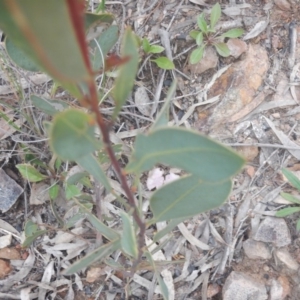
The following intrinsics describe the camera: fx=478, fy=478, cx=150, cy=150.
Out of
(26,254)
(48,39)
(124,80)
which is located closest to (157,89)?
(26,254)

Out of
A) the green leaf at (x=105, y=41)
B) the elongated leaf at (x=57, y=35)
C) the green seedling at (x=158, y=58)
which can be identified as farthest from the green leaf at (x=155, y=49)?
the elongated leaf at (x=57, y=35)

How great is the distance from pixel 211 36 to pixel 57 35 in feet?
5.22

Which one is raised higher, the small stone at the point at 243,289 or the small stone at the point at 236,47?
the small stone at the point at 236,47

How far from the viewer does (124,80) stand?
0.81 metres

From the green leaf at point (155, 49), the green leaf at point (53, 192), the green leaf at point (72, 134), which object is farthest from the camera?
the green leaf at point (155, 49)

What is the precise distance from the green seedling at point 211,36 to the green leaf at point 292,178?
0.55 meters

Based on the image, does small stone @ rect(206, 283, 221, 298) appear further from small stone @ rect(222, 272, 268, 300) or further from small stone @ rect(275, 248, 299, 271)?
small stone @ rect(275, 248, 299, 271)

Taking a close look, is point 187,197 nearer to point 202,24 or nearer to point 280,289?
point 280,289

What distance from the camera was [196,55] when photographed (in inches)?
78.3

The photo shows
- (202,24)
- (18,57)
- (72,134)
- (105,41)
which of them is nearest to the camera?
(72,134)

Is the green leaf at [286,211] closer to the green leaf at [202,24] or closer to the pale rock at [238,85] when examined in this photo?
the pale rock at [238,85]

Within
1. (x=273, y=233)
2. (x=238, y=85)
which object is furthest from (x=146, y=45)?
(x=273, y=233)

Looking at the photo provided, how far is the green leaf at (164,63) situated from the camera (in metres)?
1.99

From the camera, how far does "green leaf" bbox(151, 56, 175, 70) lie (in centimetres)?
199
